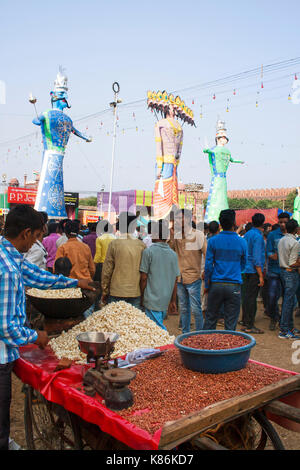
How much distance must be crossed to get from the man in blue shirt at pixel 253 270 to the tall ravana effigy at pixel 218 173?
9.96 metres

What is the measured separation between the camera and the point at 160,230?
4359 millimetres

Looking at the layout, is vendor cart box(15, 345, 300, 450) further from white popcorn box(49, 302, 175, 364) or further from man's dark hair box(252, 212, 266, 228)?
man's dark hair box(252, 212, 266, 228)

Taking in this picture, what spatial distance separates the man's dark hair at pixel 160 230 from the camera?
4.35 metres

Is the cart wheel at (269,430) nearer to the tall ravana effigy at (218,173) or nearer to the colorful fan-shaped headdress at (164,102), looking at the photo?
the tall ravana effigy at (218,173)

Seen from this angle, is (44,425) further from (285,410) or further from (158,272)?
(158,272)

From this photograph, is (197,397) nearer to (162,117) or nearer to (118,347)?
(118,347)

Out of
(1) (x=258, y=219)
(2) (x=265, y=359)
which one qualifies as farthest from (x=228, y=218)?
(2) (x=265, y=359)

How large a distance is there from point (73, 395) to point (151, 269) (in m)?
2.35

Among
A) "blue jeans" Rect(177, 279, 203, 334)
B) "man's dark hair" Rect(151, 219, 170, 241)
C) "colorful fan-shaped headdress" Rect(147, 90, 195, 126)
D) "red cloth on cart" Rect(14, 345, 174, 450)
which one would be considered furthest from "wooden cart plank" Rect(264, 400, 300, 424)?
"colorful fan-shaped headdress" Rect(147, 90, 195, 126)

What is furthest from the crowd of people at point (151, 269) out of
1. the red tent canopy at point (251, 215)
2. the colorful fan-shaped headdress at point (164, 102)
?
the red tent canopy at point (251, 215)

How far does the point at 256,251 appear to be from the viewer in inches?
240

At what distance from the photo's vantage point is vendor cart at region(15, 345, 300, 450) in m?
1.71
